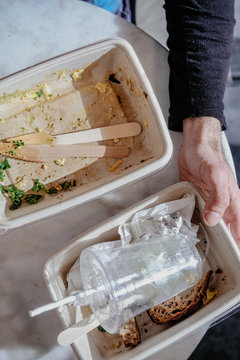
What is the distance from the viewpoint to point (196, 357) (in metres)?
1.38

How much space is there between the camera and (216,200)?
779 mm

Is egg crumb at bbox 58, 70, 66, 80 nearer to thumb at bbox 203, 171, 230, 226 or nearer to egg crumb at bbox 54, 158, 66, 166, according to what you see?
egg crumb at bbox 54, 158, 66, 166

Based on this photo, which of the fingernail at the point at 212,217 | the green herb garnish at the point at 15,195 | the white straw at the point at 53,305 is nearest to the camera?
the white straw at the point at 53,305

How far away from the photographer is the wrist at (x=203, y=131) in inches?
35.1

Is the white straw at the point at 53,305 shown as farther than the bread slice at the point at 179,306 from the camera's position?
No

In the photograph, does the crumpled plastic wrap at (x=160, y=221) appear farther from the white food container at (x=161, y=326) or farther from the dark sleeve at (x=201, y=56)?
the dark sleeve at (x=201, y=56)

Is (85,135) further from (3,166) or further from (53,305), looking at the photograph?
(53,305)

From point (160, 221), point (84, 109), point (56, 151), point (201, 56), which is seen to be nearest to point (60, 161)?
point (56, 151)

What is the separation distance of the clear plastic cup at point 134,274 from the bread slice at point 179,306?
0.03m

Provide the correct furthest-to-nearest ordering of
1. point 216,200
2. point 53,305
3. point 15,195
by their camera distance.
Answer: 1. point 15,195
2. point 216,200
3. point 53,305

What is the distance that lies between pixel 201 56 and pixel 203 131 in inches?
6.4

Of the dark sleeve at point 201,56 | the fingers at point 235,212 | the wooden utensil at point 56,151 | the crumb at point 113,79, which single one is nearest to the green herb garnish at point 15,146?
the wooden utensil at point 56,151

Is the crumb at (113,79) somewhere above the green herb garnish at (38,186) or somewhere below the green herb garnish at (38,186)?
above

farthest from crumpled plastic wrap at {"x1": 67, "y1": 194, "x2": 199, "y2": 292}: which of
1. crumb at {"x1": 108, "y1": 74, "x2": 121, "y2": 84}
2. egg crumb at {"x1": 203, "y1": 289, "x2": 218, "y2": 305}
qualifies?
crumb at {"x1": 108, "y1": 74, "x2": 121, "y2": 84}
